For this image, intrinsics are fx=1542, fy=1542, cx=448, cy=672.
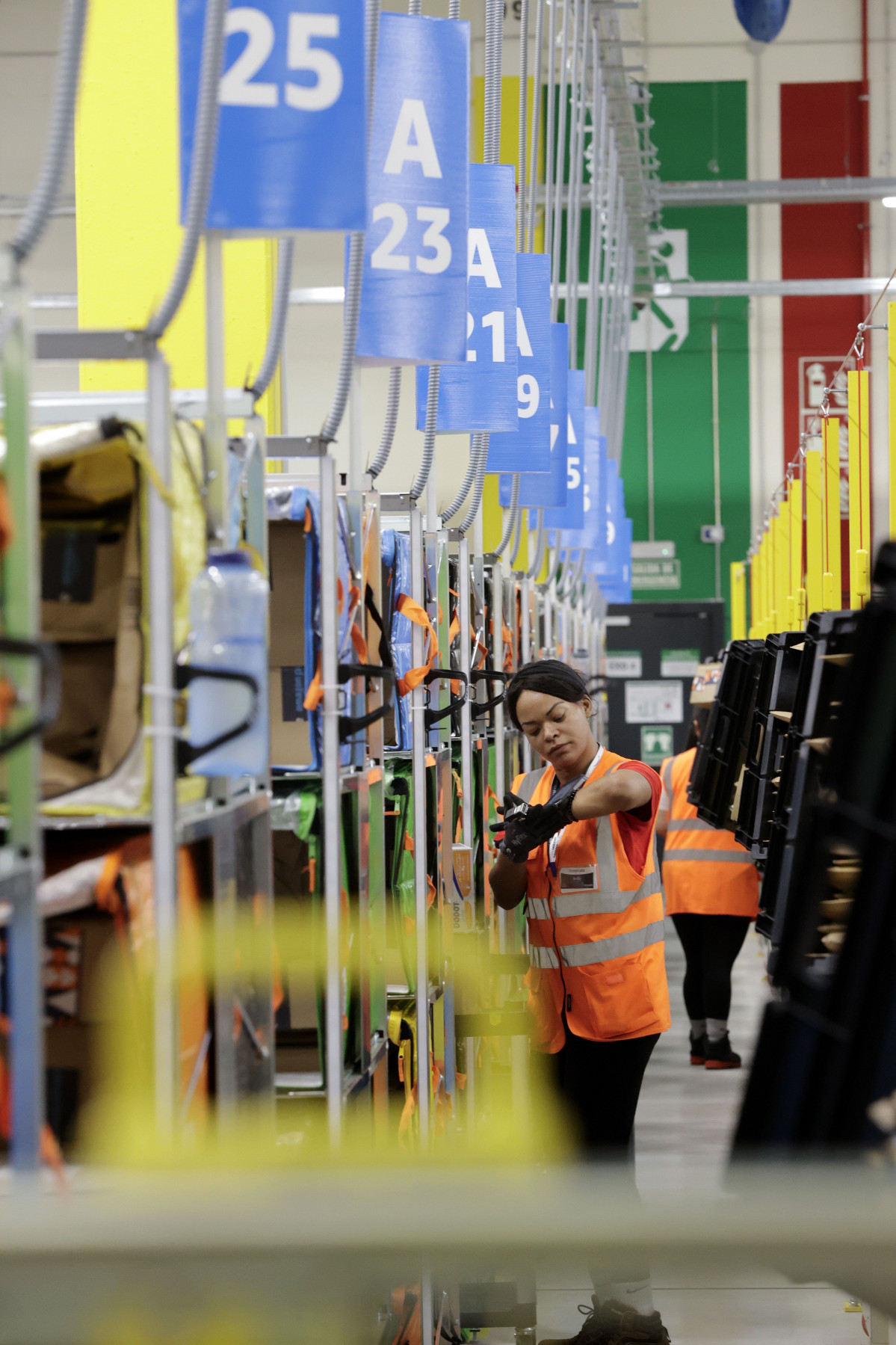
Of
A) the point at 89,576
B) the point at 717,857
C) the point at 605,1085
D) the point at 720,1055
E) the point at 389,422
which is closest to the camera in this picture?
the point at 89,576

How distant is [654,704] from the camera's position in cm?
1516

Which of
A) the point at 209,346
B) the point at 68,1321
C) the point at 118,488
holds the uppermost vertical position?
the point at 209,346

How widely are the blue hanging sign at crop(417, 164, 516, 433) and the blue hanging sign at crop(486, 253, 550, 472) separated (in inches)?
33.0

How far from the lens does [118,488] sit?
2.02m

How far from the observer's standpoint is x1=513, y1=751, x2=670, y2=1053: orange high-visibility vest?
13.6ft

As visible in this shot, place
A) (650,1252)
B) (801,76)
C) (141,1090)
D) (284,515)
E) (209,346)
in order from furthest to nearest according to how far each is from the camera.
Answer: (801,76)
(284,515)
(209,346)
(141,1090)
(650,1252)

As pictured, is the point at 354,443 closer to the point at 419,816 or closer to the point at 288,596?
the point at 288,596

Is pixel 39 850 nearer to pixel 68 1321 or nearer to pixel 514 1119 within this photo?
pixel 68 1321

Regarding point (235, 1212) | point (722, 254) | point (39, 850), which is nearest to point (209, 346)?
point (39, 850)

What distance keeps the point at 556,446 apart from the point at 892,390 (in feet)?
6.07

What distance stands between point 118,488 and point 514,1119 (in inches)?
143

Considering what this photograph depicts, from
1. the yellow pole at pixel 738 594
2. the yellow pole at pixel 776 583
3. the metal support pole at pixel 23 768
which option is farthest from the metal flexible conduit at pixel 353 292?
the yellow pole at pixel 738 594

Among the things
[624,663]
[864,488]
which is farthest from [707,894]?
[624,663]

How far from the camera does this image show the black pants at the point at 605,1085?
4184 mm
